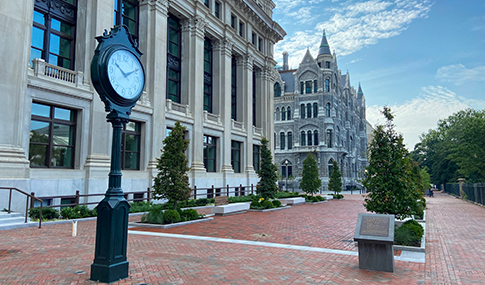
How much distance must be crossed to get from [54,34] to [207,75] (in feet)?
53.5

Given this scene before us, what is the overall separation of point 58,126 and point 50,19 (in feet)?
20.8

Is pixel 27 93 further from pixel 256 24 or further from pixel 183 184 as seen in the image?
pixel 256 24

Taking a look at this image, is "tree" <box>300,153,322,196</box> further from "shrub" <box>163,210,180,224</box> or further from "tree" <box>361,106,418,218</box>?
"tree" <box>361,106,418,218</box>

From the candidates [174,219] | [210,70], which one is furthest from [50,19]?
[210,70]

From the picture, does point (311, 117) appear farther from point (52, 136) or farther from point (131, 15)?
point (52, 136)

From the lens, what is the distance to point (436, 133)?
93250 mm

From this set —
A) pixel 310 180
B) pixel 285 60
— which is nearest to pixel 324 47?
pixel 285 60

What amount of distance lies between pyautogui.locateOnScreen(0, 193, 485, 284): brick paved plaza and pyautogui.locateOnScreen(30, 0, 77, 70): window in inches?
432

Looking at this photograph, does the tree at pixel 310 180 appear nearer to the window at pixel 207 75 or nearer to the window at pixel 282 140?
the window at pixel 207 75

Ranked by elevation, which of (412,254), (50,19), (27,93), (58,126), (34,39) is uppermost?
(50,19)

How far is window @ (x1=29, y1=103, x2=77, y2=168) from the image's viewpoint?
18.6 m

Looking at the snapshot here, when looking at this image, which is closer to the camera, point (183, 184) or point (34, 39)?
point (183, 184)

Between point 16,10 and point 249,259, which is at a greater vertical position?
point 16,10

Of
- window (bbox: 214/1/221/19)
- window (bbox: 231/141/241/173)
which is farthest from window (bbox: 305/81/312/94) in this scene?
window (bbox: 214/1/221/19)
